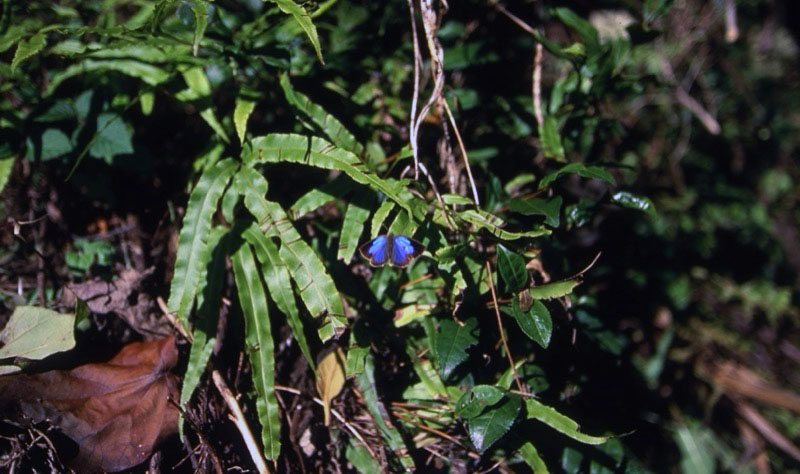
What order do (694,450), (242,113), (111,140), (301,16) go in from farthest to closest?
(694,450) < (111,140) < (242,113) < (301,16)

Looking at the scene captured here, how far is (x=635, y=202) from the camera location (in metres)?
1.71

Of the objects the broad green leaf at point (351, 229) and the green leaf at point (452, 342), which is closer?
the green leaf at point (452, 342)

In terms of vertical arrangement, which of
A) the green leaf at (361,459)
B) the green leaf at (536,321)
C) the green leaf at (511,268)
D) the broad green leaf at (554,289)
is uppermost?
the green leaf at (511,268)

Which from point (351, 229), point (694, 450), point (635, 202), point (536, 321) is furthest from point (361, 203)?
point (694, 450)

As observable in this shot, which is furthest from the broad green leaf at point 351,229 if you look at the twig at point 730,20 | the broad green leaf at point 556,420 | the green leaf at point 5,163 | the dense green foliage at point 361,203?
the twig at point 730,20

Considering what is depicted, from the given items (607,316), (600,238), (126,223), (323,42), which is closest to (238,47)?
(323,42)

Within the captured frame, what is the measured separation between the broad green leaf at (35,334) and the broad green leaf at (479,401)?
1157 millimetres

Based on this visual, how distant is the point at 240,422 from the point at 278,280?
436mm

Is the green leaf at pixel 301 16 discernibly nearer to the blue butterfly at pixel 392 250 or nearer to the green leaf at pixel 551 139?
the blue butterfly at pixel 392 250

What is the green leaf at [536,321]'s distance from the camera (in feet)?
4.94

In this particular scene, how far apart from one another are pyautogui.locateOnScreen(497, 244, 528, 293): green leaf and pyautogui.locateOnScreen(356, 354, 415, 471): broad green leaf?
20.6 inches

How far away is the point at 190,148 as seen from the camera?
220cm

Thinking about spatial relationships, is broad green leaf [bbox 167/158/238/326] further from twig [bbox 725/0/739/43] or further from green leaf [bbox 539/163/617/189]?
twig [bbox 725/0/739/43]

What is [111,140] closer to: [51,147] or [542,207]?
[51,147]
